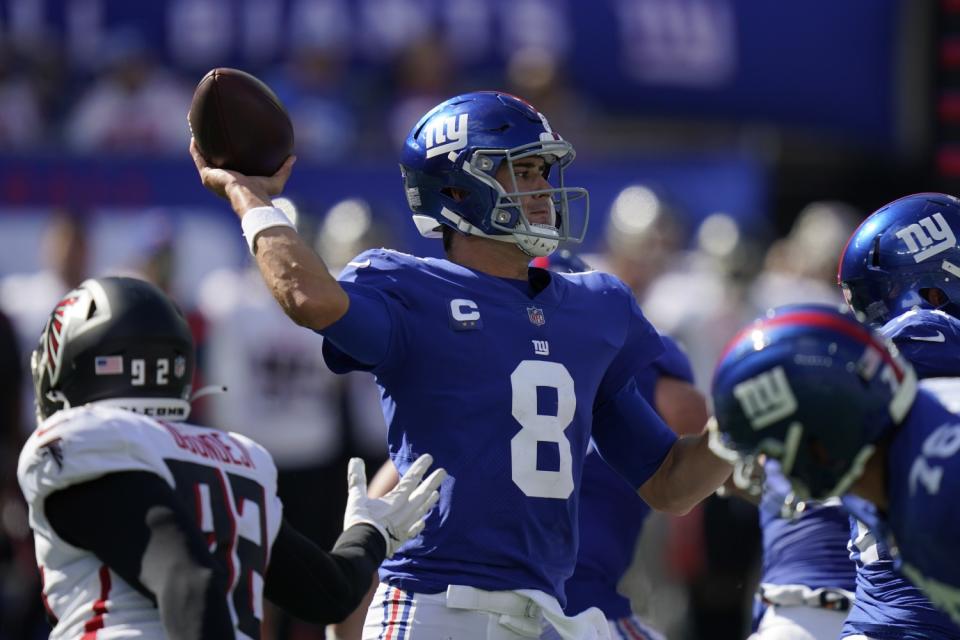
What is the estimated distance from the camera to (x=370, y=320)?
11.9 ft

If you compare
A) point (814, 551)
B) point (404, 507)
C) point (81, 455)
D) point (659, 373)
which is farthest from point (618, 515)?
point (81, 455)

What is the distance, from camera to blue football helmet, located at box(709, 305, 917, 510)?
116 inches

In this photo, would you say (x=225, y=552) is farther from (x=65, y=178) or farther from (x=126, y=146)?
(x=126, y=146)

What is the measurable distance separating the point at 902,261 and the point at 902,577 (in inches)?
33.1

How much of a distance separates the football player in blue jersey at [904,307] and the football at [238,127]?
153 centimetres

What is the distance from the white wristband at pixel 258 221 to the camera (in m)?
3.66

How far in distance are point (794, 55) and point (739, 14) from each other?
499 mm

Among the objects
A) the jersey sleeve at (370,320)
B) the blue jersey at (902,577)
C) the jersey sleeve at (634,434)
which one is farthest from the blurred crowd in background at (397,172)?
the jersey sleeve at (370,320)

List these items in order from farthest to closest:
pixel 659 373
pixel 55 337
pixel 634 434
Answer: pixel 659 373
pixel 634 434
pixel 55 337

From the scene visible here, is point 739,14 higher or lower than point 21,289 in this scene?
higher

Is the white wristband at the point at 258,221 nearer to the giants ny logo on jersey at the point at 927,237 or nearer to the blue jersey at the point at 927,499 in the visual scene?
the blue jersey at the point at 927,499

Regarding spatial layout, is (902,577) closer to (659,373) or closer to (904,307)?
(904,307)

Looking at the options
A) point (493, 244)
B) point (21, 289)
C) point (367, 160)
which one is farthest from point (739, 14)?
point (493, 244)

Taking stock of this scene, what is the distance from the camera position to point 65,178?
9438 millimetres
